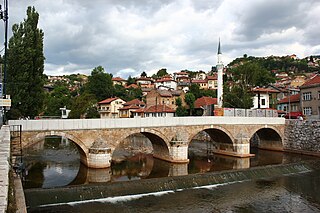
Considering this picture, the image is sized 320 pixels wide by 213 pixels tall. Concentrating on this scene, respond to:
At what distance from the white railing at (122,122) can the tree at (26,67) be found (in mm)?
4367

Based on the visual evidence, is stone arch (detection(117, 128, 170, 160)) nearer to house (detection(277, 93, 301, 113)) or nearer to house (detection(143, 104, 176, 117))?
house (detection(143, 104, 176, 117))

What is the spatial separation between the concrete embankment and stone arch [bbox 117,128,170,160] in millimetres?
5626

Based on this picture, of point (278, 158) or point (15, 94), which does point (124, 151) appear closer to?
point (15, 94)

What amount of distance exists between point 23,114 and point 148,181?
43.3ft

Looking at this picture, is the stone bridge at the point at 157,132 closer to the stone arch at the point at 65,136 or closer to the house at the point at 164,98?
the stone arch at the point at 65,136

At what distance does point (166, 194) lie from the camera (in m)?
14.6

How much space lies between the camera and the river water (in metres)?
13.0

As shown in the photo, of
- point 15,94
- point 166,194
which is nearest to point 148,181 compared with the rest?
point 166,194

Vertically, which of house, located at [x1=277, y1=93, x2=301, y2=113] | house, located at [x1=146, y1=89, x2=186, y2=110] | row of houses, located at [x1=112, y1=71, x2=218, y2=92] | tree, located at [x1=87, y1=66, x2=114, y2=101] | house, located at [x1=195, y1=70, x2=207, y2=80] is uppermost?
house, located at [x1=195, y1=70, x2=207, y2=80]

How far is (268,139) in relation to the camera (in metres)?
30.5

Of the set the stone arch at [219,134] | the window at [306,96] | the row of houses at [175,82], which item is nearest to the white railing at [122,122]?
the stone arch at [219,134]

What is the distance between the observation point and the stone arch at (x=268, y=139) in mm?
28531

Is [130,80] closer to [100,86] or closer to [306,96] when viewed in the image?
[100,86]

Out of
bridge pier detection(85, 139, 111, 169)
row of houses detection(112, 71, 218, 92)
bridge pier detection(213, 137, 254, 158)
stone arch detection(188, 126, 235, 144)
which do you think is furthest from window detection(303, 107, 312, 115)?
row of houses detection(112, 71, 218, 92)
